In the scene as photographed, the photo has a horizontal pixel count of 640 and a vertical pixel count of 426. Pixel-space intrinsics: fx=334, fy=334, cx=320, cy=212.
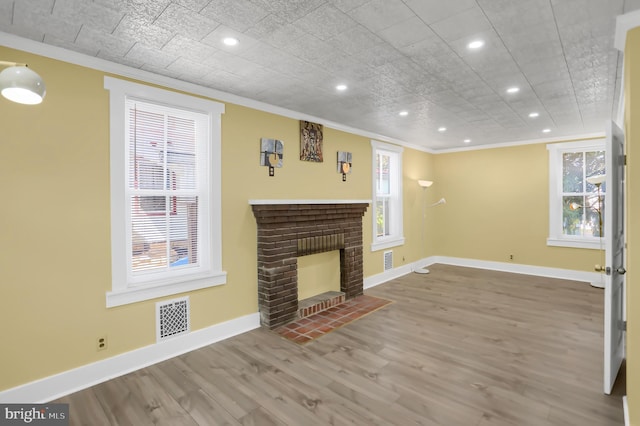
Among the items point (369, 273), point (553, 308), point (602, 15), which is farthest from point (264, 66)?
point (553, 308)

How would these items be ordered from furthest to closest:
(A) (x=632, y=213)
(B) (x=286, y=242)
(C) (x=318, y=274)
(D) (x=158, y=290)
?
(C) (x=318, y=274) < (B) (x=286, y=242) < (D) (x=158, y=290) < (A) (x=632, y=213)

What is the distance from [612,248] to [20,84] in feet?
12.0

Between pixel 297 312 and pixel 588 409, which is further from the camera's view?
pixel 297 312

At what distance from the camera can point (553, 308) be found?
432 centimetres

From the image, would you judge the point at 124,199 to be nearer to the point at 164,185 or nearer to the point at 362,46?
the point at 164,185

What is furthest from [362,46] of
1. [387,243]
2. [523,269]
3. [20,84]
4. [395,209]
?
[523,269]

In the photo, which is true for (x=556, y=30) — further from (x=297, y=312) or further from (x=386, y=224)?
(x=386, y=224)

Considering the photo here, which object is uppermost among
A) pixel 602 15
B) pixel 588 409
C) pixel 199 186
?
pixel 602 15

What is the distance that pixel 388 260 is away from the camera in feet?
19.4

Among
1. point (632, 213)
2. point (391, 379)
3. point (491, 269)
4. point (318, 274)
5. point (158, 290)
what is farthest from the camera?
point (491, 269)

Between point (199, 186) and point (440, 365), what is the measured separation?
281 centimetres

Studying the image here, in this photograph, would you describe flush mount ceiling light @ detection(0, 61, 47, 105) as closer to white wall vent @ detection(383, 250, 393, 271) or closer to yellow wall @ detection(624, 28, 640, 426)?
yellow wall @ detection(624, 28, 640, 426)

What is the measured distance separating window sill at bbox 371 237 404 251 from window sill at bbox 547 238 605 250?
8.54ft

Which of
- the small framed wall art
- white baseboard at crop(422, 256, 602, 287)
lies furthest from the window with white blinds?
white baseboard at crop(422, 256, 602, 287)
